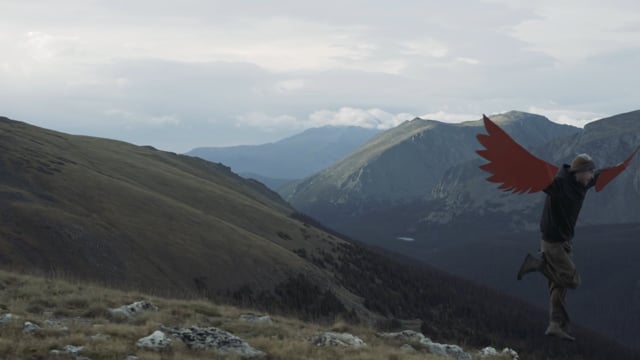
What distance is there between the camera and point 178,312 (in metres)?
20.3

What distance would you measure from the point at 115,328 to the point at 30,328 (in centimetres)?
185

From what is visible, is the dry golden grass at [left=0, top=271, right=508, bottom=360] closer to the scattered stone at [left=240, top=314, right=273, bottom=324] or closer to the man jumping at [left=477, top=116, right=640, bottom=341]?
the scattered stone at [left=240, top=314, right=273, bottom=324]

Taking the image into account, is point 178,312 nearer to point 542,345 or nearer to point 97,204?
point 97,204

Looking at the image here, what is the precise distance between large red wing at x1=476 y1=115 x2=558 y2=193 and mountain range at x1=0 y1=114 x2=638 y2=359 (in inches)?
1182

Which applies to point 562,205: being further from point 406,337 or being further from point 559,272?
point 406,337

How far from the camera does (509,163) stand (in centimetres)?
979

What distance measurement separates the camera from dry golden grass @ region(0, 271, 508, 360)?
44.8ft

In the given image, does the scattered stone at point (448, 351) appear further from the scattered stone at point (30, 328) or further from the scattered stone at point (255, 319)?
the scattered stone at point (30, 328)

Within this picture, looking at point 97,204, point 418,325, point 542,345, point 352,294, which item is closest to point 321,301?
point 352,294

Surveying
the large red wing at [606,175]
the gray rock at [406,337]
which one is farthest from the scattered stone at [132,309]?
the large red wing at [606,175]

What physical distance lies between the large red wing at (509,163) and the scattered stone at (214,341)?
7.69 metres

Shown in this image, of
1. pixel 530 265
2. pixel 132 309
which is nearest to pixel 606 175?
pixel 530 265

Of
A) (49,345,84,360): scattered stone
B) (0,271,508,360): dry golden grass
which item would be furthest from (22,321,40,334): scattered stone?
(49,345,84,360): scattered stone

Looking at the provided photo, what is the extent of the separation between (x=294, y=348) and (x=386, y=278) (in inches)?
3721
